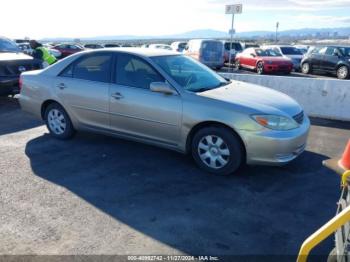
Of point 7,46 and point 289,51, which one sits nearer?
point 7,46

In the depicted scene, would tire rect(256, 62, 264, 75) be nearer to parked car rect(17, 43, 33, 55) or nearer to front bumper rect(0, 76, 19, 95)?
parked car rect(17, 43, 33, 55)

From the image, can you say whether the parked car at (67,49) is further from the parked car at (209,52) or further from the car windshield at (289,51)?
the car windshield at (289,51)

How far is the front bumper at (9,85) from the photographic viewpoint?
27.7ft

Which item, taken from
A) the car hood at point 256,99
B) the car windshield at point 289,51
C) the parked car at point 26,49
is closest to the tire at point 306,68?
the car windshield at point 289,51

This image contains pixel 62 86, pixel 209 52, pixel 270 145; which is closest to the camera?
pixel 270 145

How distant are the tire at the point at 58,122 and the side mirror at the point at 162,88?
1907 millimetres

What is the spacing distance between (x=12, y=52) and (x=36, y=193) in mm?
7455

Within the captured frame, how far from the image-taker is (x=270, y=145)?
430cm

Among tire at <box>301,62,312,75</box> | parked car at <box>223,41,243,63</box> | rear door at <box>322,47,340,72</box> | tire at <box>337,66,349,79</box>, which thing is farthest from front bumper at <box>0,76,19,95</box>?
parked car at <box>223,41,243,63</box>

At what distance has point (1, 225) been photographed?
3445 millimetres

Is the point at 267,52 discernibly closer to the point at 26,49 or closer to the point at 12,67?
the point at 12,67

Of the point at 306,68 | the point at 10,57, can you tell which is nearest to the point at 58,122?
the point at 10,57

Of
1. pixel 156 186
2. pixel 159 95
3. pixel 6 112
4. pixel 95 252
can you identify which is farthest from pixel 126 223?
pixel 6 112

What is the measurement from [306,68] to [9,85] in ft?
49.8
